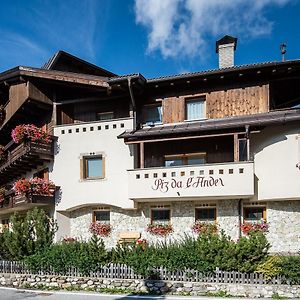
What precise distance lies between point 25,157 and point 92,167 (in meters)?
3.69

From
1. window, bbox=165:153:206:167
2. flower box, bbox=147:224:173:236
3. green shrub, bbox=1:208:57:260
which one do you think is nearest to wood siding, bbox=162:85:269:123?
window, bbox=165:153:206:167

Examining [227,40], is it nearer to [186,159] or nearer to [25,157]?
[186,159]

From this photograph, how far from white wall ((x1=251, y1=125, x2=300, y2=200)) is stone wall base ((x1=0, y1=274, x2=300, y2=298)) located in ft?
14.0

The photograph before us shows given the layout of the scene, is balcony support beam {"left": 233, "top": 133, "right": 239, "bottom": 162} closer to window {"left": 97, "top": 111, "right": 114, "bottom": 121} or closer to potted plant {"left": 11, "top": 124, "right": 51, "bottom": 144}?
window {"left": 97, "top": 111, "right": 114, "bottom": 121}

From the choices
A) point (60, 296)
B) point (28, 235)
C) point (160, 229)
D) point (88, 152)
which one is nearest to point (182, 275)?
point (160, 229)

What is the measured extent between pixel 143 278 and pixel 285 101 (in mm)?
13541

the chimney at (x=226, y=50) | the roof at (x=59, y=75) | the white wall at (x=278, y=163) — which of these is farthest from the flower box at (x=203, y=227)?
the chimney at (x=226, y=50)

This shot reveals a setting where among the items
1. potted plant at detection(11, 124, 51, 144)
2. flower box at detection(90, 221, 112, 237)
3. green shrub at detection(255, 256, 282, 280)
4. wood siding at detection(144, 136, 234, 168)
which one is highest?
potted plant at detection(11, 124, 51, 144)

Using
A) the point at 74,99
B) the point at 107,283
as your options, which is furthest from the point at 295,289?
the point at 74,99

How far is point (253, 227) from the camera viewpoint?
16094 mm

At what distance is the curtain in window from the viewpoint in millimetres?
18141

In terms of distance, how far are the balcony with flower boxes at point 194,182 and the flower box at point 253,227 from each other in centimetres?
153

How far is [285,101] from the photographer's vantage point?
70.1ft

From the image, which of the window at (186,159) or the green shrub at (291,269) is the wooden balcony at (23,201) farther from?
the green shrub at (291,269)
